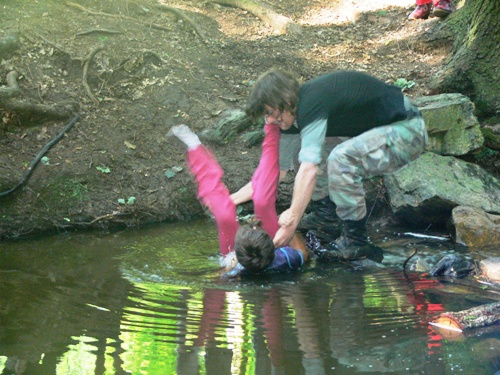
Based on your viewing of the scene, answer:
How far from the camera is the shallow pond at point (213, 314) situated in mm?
3516

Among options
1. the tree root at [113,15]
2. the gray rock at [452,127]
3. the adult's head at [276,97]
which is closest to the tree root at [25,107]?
the tree root at [113,15]

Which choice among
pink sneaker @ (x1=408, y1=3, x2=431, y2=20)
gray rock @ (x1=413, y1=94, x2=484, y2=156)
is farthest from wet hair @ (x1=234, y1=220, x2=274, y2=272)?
pink sneaker @ (x1=408, y1=3, x2=431, y2=20)

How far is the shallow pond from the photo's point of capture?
3516 millimetres

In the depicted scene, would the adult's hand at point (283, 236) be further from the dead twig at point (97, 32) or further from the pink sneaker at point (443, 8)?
the pink sneaker at point (443, 8)

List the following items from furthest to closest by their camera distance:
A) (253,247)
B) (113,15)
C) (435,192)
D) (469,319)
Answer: (113,15) < (435,192) < (253,247) < (469,319)

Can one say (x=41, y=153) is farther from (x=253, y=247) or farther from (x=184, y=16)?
(x=184, y=16)

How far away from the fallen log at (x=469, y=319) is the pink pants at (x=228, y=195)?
1811mm

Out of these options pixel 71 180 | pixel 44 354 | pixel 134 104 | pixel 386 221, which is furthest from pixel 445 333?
pixel 134 104

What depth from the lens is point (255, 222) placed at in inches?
207

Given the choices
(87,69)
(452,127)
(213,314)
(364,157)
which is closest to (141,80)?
(87,69)

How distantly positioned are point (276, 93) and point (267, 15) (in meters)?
7.08

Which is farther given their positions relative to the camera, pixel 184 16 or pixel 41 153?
pixel 184 16

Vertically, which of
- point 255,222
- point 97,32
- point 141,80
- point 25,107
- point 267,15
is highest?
point 267,15

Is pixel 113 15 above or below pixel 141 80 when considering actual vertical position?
above
